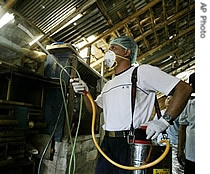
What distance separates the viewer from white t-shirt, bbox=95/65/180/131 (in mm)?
1400

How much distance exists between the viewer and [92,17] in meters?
3.70

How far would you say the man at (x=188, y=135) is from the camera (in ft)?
7.51

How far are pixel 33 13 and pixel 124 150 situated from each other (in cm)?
240

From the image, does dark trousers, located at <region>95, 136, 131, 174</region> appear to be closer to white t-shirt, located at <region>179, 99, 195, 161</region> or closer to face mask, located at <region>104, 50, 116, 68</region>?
Answer: face mask, located at <region>104, 50, 116, 68</region>

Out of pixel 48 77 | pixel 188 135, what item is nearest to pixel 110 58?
pixel 48 77

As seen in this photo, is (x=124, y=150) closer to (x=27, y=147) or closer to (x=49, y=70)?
(x=27, y=147)

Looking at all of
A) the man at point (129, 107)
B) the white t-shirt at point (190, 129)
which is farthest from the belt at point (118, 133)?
the white t-shirt at point (190, 129)

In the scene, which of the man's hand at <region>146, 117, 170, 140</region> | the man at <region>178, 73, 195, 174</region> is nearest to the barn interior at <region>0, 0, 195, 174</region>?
the man's hand at <region>146, 117, 170, 140</region>

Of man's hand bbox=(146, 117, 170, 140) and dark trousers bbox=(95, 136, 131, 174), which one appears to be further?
dark trousers bbox=(95, 136, 131, 174)

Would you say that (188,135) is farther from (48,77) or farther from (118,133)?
(48,77)

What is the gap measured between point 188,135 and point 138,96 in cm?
129

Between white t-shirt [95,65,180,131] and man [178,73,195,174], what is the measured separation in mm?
747

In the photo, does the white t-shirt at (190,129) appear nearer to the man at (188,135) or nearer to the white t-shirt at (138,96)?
the man at (188,135)
